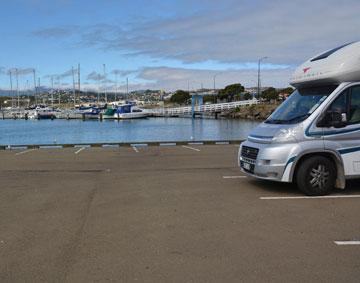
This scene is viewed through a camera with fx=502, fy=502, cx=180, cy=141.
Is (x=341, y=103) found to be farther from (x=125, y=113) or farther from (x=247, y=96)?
(x=247, y=96)

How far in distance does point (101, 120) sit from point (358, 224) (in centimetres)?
11523

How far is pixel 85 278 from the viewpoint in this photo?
521 cm

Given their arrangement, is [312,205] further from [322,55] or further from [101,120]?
[101,120]

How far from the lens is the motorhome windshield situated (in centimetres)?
966

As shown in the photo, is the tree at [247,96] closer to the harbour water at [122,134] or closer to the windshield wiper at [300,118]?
the harbour water at [122,134]

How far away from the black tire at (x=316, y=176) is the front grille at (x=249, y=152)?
90 centimetres

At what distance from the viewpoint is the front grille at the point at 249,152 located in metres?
9.83

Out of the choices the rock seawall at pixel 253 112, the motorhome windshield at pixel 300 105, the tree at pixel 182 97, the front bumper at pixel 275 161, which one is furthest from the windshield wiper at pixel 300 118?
the tree at pixel 182 97

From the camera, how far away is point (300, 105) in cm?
1007

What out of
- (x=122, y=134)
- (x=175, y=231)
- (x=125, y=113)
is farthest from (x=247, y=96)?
(x=175, y=231)

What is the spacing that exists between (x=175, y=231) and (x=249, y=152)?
358cm

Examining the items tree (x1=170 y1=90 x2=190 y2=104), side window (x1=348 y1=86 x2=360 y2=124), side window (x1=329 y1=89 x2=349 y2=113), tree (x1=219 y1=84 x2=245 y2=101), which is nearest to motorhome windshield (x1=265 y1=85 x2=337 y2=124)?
side window (x1=329 y1=89 x2=349 y2=113)

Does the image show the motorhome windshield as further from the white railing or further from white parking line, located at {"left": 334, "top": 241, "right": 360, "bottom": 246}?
the white railing

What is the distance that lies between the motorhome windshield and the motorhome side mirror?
0.94ft
